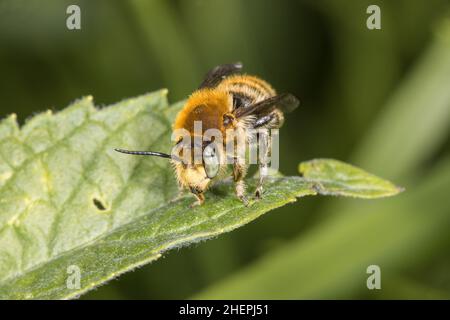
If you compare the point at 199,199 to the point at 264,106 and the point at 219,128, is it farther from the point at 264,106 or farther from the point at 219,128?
the point at 264,106

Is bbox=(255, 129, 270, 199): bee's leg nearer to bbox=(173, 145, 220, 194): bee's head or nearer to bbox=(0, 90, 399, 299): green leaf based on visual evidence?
bbox=(0, 90, 399, 299): green leaf

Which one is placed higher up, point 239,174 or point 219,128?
point 219,128

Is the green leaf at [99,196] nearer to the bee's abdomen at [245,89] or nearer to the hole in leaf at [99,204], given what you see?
the hole in leaf at [99,204]

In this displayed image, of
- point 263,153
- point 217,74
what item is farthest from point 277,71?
point 263,153

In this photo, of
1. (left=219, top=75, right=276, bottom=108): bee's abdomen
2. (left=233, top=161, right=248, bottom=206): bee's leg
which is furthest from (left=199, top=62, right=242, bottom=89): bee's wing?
(left=233, top=161, right=248, bottom=206): bee's leg

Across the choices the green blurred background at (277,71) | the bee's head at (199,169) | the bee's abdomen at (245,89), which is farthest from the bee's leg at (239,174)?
the green blurred background at (277,71)

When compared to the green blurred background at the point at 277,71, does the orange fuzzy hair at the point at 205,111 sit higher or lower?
lower
